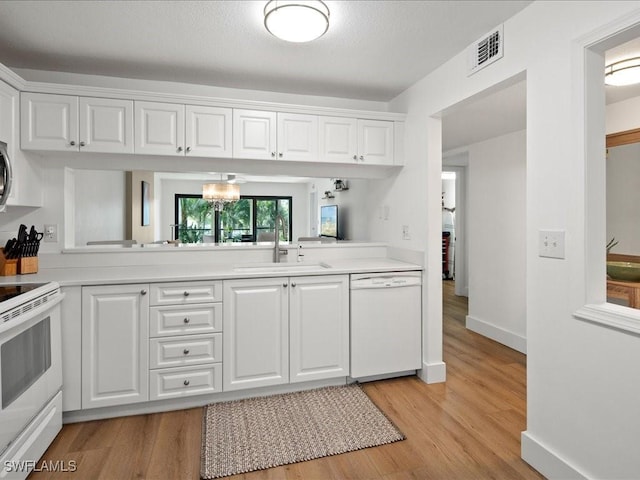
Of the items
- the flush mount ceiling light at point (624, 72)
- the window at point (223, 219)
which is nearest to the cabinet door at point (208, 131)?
the flush mount ceiling light at point (624, 72)

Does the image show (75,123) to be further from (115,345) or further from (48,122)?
(115,345)

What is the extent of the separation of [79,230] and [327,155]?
242 centimetres

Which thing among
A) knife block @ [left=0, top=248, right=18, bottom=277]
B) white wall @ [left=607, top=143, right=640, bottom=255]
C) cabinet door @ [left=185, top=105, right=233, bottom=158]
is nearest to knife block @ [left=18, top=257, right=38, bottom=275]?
knife block @ [left=0, top=248, right=18, bottom=277]

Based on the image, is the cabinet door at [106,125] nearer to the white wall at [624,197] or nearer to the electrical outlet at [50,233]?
the electrical outlet at [50,233]

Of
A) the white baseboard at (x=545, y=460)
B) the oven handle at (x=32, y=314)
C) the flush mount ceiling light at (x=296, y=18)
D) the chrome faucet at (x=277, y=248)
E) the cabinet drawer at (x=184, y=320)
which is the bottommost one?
the white baseboard at (x=545, y=460)

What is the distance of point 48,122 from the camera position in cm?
246

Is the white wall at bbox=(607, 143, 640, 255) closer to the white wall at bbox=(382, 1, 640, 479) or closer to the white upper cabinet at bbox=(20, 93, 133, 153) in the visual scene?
the white wall at bbox=(382, 1, 640, 479)

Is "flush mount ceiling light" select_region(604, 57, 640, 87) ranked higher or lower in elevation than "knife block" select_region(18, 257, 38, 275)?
higher

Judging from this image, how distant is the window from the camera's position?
8.73 metres

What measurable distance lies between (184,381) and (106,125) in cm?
181

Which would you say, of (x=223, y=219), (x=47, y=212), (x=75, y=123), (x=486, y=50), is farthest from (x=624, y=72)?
(x=223, y=219)

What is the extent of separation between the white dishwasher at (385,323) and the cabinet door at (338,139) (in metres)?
1.00

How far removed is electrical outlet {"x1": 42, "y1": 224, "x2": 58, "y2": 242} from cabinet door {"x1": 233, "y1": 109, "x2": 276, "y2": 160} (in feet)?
4.64

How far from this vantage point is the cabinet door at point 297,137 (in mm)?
2906
